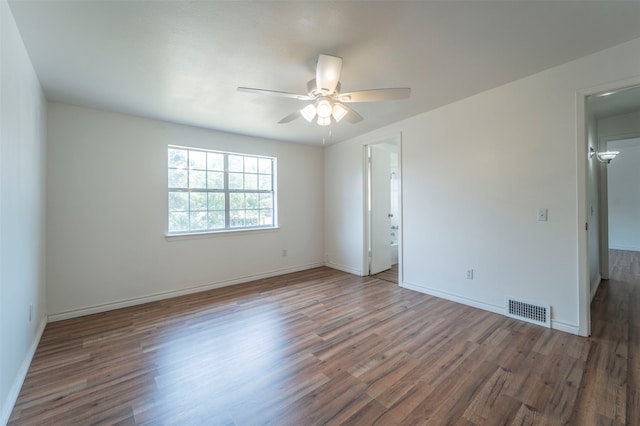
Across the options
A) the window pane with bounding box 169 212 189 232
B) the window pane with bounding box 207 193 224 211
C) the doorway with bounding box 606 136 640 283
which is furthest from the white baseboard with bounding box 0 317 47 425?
the doorway with bounding box 606 136 640 283

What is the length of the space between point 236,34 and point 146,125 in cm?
229

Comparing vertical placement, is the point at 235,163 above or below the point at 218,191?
above

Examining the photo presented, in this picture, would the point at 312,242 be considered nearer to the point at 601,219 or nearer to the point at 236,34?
the point at 236,34

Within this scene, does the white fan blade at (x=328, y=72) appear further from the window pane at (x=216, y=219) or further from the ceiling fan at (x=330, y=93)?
the window pane at (x=216, y=219)

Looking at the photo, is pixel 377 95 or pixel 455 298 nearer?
pixel 377 95

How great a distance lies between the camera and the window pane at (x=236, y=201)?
416 centimetres

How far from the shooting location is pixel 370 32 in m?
1.77

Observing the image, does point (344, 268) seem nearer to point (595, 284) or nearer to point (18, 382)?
point (595, 284)

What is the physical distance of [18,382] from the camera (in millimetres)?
1730

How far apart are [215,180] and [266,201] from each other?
0.94 m

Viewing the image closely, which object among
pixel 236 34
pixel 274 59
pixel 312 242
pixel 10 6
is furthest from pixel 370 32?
pixel 312 242

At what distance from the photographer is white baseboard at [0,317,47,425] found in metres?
1.47

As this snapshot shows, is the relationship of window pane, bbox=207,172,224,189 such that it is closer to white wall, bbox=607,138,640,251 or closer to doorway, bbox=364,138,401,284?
doorway, bbox=364,138,401,284

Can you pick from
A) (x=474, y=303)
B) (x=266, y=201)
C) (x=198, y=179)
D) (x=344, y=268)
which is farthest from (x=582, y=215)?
(x=198, y=179)
